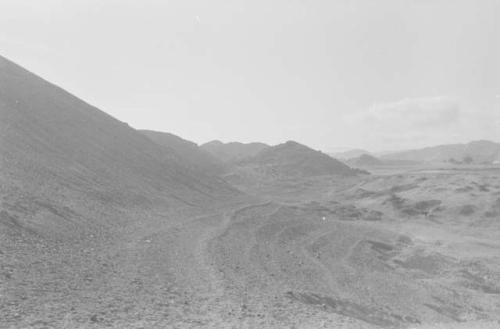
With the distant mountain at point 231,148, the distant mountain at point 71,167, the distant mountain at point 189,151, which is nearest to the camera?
the distant mountain at point 71,167

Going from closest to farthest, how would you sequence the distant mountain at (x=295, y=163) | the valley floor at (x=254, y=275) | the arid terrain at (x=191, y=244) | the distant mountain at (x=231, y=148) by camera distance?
1. the valley floor at (x=254, y=275)
2. the arid terrain at (x=191, y=244)
3. the distant mountain at (x=295, y=163)
4. the distant mountain at (x=231, y=148)

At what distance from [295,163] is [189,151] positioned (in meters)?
13.3

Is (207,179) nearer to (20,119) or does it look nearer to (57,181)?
(20,119)

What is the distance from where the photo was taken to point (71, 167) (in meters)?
23.5

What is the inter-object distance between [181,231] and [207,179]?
17914 millimetres

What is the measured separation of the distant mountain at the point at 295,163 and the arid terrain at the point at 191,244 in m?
20.7

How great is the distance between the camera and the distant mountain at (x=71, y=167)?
16078 millimetres

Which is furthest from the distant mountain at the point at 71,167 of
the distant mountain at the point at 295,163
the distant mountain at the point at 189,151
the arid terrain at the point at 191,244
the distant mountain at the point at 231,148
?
the distant mountain at the point at 231,148

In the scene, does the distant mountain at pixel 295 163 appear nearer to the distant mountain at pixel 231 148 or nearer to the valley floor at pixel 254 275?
the distant mountain at pixel 231 148

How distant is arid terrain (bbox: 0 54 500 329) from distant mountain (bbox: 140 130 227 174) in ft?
57.5

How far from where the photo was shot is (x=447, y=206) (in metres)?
34.7

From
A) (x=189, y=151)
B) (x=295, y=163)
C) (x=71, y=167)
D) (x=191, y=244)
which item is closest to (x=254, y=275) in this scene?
(x=191, y=244)

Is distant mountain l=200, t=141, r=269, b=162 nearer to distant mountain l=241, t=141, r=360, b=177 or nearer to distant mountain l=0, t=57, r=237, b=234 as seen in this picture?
distant mountain l=241, t=141, r=360, b=177

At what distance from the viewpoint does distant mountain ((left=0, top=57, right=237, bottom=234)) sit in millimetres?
16078
